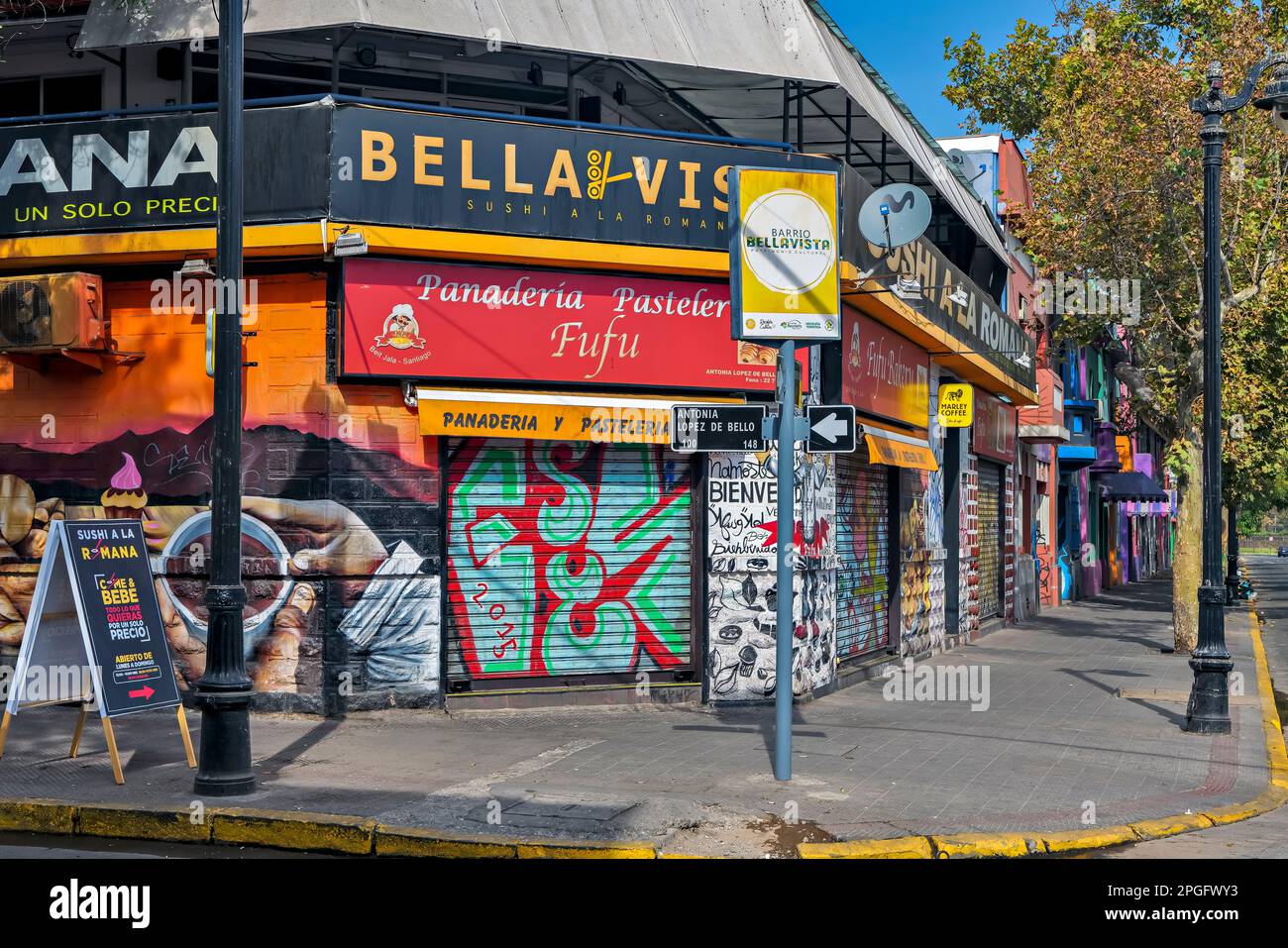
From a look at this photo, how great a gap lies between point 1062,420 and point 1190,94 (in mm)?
15282

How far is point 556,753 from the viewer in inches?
398

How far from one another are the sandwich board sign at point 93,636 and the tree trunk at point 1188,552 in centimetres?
1419

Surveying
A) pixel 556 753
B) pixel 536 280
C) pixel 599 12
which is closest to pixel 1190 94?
pixel 599 12

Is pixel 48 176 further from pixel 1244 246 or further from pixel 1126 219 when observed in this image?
pixel 1244 246

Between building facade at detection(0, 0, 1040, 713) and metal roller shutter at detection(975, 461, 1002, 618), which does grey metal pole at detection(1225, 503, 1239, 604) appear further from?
building facade at detection(0, 0, 1040, 713)

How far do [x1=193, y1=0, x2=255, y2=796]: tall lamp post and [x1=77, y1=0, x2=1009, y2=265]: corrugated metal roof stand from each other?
3.08 meters

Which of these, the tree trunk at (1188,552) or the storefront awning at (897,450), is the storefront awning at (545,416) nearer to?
the storefront awning at (897,450)

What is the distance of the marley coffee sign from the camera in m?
11.7

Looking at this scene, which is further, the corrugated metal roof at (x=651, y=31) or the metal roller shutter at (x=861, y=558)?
the metal roller shutter at (x=861, y=558)

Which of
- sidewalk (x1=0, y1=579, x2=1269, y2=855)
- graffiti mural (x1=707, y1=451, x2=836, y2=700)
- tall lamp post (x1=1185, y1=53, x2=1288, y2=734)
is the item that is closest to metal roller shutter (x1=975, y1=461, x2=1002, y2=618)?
sidewalk (x1=0, y1=579, x2=1269, y2=855)

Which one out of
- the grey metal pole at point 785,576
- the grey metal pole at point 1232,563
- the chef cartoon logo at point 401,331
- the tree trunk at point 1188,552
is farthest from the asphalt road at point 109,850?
the grey metal pole at point 1232,563

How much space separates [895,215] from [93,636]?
28.6ft

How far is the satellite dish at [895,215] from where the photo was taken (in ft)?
43.8

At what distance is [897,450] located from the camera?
1630 cm
